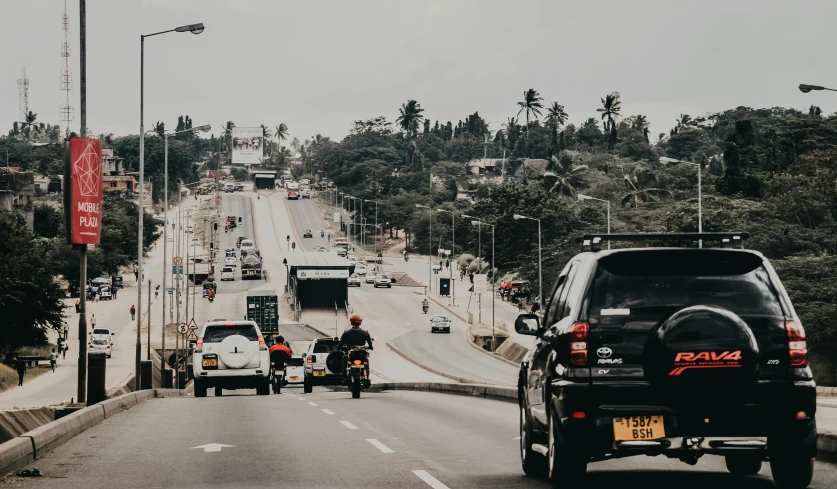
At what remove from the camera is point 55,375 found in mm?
73500

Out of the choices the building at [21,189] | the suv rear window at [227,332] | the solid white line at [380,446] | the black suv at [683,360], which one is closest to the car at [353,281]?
the building at [21,189]

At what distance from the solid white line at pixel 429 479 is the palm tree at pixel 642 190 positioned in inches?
4999

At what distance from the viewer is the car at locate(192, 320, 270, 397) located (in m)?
32.6

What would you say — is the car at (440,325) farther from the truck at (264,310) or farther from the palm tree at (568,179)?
the palm tree at (568,179)

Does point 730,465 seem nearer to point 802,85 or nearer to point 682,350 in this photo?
point 682,350

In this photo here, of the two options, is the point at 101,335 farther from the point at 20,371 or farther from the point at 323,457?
the point at 323,457

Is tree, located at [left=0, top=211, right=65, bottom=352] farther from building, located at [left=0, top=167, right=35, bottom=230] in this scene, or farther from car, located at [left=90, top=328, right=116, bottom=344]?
building, located at [left=0, top=167, right=35, bottom=230]

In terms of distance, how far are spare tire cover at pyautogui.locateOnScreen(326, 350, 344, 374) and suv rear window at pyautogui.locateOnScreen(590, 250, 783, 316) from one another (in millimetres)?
32930

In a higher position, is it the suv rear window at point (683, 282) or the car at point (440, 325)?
the suv rear window at point (683, 282)

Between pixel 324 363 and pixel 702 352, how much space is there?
3753cm

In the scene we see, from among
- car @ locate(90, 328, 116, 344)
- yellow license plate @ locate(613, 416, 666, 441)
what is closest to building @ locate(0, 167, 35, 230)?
car @ locate(90, 328, 116, 344)

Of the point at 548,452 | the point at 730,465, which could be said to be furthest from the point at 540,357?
the point at 730,465

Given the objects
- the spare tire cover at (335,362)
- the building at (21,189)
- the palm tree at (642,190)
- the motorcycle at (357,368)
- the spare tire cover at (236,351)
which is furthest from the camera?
the palm tree at (642,190)

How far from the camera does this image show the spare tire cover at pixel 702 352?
9.25 m
